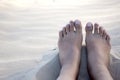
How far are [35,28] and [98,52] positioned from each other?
0.46 meters

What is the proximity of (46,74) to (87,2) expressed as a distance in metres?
1.08

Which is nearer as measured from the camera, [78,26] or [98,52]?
[98,52]

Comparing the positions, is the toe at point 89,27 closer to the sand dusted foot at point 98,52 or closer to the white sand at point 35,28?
the sand dusted foot at point 98,52

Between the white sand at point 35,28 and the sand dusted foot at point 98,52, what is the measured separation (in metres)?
0.05

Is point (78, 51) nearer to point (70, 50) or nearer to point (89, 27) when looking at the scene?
point (70, 50)

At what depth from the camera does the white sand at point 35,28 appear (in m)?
1.19

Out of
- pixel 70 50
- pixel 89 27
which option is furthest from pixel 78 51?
pixel 89 27

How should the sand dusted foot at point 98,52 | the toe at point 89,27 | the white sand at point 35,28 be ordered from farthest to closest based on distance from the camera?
the toe at point 89,27 < the white sand at point 35,28 < the sand dusted foot at point 98,52

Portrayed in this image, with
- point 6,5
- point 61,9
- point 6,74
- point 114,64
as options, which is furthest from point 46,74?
point 6,5

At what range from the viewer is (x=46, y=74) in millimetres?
1071

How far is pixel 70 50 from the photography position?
4.24 feet

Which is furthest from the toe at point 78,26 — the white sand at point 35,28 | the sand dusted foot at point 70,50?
the white sand at point 35,28

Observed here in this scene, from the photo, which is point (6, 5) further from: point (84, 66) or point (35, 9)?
point (84, 66)

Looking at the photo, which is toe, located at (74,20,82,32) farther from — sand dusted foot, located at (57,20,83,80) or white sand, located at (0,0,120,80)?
white sand, located at (0,0,120,80)
